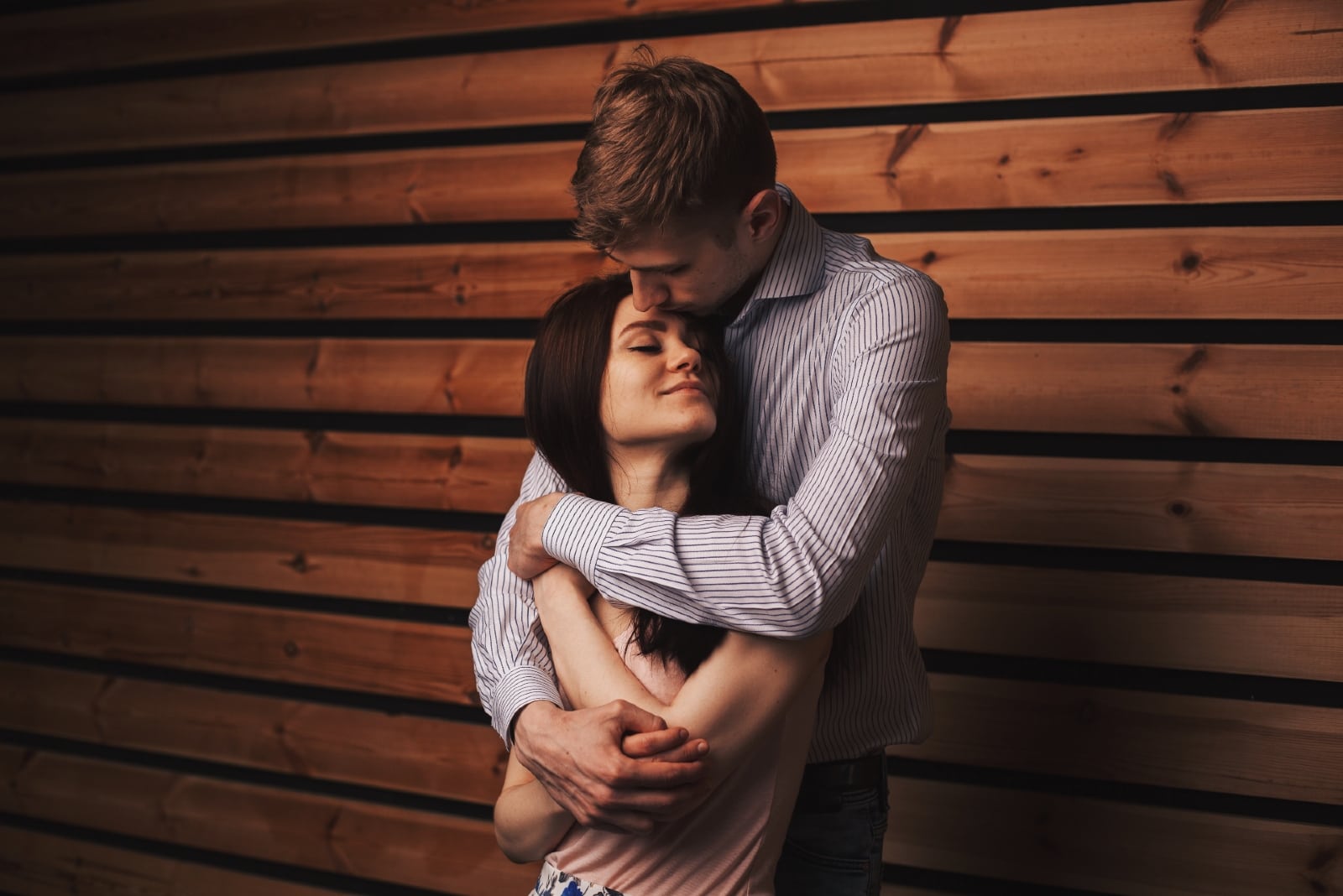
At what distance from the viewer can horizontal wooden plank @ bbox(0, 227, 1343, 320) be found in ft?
7.70

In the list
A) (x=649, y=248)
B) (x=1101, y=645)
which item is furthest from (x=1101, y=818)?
(x=649, y=248)

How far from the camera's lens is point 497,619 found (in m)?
1.87

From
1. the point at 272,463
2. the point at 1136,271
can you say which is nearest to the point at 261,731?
the point at 272,463

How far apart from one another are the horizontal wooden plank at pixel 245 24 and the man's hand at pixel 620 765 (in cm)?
193

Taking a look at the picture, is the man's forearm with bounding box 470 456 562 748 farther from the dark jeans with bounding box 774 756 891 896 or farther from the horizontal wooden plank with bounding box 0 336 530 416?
the horizontal wooden plank with bounding box 0 336 530 416

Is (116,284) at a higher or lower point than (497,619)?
higher

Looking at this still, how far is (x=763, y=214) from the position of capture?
1809 mm

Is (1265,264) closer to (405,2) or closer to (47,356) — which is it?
(405,2)

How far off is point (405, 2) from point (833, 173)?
55.3 inches

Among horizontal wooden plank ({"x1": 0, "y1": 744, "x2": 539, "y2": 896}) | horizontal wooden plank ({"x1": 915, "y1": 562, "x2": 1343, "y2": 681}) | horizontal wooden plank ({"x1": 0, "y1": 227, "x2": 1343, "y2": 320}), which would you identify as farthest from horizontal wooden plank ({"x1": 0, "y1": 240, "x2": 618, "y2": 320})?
horizontal wooden plank ({"x1": 0, "y1": 744, "x2": 539, "y2": 896})

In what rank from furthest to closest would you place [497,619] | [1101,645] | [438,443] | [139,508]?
[139,508], [438,443], [1101,645], [497,619]

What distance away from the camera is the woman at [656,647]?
1575mm

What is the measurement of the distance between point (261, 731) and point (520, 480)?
1229 mm

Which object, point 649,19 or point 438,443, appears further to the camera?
point 438,443
